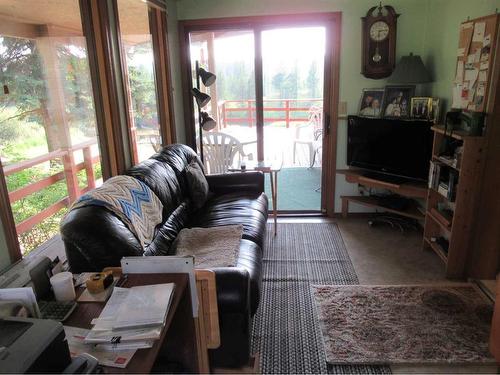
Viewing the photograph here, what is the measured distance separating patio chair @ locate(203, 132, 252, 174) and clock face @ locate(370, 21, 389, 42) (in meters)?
1.70

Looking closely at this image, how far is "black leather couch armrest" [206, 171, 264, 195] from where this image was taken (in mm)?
3381

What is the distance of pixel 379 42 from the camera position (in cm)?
344

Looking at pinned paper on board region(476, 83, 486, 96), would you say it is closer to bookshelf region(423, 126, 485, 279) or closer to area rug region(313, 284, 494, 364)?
bookshelf region(423, 126, 485, 279)

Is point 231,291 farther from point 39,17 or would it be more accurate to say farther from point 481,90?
point 481,90

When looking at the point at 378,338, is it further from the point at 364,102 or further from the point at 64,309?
the point at 364,102

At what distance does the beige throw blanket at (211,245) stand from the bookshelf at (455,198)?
5.08 ft

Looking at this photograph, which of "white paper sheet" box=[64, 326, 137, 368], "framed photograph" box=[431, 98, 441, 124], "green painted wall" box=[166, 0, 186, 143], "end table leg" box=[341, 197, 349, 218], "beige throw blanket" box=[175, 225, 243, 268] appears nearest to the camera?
"white paper sheet" box=[64, 326, 137, 368]

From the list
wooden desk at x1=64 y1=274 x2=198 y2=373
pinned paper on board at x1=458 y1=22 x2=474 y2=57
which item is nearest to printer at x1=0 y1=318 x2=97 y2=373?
wooden desk at x1=64 y1=274 x2=198 y2=373

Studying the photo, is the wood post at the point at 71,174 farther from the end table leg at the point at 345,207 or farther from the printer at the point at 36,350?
the end table leg at the point at 345,207

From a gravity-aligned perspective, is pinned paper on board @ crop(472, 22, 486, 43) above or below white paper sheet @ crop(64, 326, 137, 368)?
above

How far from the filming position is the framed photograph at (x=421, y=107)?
322cm

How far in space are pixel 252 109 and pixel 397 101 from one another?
4.87 feet

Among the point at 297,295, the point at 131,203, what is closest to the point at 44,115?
the point at 131,203

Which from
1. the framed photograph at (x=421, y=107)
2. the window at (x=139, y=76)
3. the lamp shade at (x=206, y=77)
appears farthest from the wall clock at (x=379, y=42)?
the window at (x=139, y=76)
